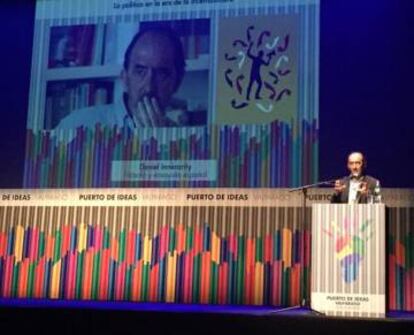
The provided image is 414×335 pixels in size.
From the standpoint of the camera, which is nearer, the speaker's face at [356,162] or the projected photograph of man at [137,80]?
the speaker's face at [356,162]

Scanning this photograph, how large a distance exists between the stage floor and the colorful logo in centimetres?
27

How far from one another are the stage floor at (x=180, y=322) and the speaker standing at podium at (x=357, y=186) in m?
0.69

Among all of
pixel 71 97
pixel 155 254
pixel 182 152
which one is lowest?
pixel 155 254

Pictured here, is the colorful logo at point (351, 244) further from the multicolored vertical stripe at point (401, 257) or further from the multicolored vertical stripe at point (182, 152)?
the multicolored vertical stripe at point (182, 152)

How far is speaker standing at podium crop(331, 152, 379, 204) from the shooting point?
331cm

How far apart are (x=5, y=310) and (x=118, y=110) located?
73.4 inches

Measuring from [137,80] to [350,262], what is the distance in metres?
2.29

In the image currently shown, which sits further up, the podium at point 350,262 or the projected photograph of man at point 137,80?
the projected photograph of man at point 137,80

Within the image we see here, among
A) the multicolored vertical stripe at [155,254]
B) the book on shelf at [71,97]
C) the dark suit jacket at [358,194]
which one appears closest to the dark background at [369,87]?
the multicolored vertical stripe at [155,254]

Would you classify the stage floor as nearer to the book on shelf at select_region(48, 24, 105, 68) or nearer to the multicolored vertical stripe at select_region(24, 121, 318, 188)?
the multicolored vertical stripe at select_region(24, 121, 318, 188)

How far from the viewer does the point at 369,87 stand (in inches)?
166

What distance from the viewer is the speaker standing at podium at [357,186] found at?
3307 mm

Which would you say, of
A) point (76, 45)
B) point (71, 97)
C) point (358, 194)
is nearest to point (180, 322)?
point (358, 194)

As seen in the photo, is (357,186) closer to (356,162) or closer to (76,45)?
(356,162)
